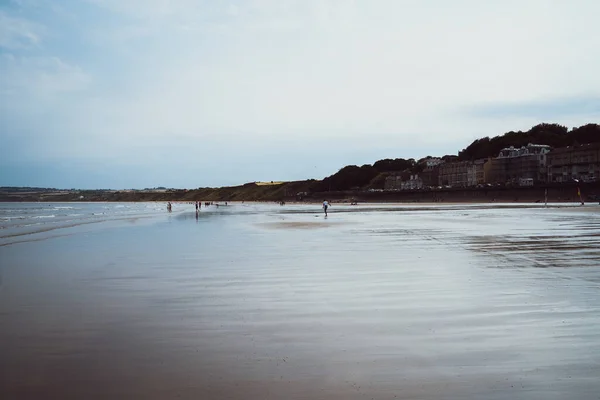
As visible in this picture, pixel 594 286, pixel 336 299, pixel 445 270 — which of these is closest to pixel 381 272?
pixel 445 270

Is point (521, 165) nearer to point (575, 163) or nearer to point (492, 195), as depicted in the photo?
point (575, 163)

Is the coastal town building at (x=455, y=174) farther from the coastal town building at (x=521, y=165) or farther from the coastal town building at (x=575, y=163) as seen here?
the coastal town building at (x=575, y=163)

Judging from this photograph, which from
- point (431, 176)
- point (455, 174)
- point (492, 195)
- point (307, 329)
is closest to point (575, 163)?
point (492, 195)

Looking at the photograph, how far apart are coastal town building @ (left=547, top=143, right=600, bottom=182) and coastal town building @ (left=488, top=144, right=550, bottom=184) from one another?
298 cm

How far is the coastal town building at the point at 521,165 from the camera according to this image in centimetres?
14550

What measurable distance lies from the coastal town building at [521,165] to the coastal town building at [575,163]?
2.98m

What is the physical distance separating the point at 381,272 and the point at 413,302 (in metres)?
3.62

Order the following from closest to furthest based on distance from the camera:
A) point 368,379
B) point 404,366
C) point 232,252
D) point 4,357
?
point 368,379 → point 404,366 → point 4,357 → point 232,252

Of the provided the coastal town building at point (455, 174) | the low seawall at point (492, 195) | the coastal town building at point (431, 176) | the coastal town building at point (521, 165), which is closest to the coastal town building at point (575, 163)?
the coastal town building at point (521, 165)

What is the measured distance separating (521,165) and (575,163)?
16661 mm

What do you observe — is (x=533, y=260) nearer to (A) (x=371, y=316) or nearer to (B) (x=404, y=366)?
(A) (x=371, y=316)

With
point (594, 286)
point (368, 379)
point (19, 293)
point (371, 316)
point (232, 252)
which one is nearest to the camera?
point (368, 379)

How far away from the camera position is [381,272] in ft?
42.3

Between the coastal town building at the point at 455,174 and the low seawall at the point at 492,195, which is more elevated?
the coastal town building at the point at 455,174
